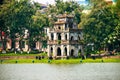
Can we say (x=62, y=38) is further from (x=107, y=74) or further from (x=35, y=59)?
(x=107, y=74)

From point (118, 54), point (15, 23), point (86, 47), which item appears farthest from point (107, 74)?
point (15, 23)

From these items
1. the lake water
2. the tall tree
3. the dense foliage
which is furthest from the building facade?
the lake water

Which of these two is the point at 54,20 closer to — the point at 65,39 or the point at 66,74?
the point at 65,39

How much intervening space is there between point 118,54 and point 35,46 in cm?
3457

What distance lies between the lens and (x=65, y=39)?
110m

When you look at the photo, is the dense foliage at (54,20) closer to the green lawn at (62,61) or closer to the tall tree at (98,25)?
the tall tree at (98,25)

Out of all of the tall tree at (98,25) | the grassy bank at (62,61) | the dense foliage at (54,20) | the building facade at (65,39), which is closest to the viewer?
the grassy bank at (62,61)

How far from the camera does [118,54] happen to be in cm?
10638

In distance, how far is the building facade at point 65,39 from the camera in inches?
4323

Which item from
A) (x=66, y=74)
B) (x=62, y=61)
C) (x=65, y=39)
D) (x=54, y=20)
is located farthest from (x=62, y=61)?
(x=54, y=20)

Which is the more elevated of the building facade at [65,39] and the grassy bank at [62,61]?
the building facade at [65,39]

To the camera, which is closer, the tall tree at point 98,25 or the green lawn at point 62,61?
the green lawn at point 62,61

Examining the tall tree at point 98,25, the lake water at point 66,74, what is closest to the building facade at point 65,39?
the tall tree at point 98,25

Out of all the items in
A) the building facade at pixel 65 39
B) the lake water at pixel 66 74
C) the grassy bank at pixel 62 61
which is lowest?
the lake water at pixel 66 74
